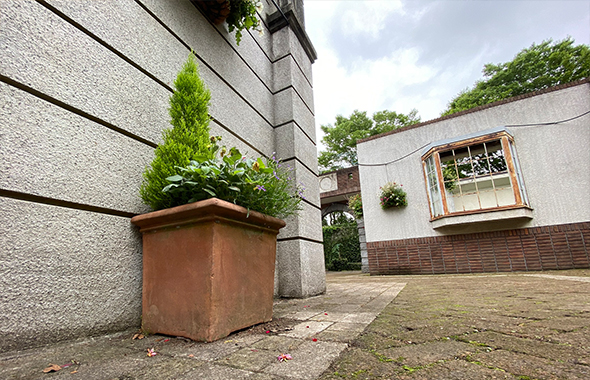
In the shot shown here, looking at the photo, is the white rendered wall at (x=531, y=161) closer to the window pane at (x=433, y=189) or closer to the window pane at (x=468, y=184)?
the window pane at (x=433, y=189)

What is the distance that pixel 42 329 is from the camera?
1.06m

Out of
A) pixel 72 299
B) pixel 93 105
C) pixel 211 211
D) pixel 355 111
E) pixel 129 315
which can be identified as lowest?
pixel 129 315

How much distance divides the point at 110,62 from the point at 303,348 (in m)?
1.86

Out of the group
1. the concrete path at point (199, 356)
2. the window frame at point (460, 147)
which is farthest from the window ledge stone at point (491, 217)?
the concrete path at point (199, 356)

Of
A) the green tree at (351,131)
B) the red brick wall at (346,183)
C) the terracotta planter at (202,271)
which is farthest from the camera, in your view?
the green tree at (351,131)

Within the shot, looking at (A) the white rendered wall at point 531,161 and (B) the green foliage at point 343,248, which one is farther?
(B) the green foliage at point 343,248

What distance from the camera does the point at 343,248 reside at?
10.7 metres

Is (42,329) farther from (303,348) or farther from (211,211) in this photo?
(303,348)

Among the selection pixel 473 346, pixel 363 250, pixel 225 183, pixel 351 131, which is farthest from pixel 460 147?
pixel 351 131

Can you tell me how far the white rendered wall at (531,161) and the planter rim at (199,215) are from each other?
6127 millimetres

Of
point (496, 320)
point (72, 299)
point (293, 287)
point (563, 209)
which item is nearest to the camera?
point (72, 299)

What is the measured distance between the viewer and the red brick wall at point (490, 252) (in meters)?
5.25

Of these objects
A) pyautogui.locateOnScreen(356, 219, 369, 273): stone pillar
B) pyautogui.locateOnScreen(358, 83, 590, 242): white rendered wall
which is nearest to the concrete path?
pyautogui.locateOnScreen(358, 83, 590, 242): white rendered wall

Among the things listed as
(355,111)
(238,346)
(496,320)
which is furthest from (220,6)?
(355,111)
